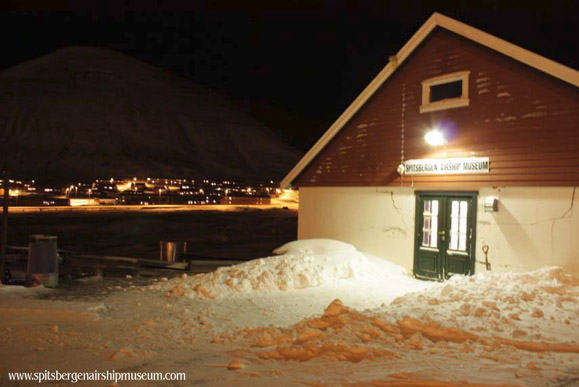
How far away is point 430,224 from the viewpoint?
42.1ft

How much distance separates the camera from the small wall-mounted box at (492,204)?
11.2 m

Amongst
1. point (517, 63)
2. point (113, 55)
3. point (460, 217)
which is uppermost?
point (113, 55)

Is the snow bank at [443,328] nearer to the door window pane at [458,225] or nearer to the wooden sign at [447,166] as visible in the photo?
the door window pane at [458,225]

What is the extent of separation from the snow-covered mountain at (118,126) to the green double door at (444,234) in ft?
266

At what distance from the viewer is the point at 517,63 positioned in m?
11.1

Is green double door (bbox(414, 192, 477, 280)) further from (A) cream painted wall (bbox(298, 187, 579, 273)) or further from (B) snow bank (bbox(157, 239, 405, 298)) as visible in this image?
(B) snow bank (bbox(157, 239, 405, 298))

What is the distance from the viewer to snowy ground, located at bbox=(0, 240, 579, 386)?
17.4ft

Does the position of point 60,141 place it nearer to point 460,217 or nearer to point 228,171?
point 228,171

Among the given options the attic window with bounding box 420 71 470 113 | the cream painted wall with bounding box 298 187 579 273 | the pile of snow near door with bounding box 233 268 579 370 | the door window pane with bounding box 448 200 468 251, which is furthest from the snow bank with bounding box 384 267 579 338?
the attic window with bounding box 420 71 470 113

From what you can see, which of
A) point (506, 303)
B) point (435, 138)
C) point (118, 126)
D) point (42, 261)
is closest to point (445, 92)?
point (435, 138)

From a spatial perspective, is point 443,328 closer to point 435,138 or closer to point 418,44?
point 435,138

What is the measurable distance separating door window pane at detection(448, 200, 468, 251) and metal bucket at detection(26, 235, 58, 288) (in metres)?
9.93

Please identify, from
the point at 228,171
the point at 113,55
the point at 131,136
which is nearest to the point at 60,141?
the point at 131,136

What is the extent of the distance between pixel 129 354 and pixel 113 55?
575 feet
